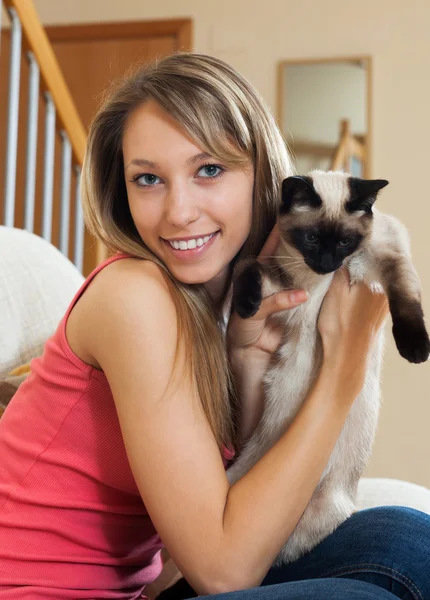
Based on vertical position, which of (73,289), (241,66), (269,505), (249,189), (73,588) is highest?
(241,66)

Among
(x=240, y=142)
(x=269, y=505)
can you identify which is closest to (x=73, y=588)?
(x=269, y=505)

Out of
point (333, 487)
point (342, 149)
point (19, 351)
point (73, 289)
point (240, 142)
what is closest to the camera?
point (240, 142)

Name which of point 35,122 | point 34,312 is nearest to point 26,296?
point 34,312

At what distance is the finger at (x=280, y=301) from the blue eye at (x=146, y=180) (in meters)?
0.30

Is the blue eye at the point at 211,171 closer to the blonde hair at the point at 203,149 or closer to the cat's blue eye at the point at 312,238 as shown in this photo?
the blonde hair at the point at 203,149

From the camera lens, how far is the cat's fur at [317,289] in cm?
127

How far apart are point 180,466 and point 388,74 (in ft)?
10.3

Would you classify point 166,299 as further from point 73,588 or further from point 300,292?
point 73,588

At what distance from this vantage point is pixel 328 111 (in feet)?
12.5

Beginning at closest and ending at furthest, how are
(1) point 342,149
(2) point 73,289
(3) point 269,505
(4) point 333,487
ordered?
1. (3) point 269,505
2. (4) point 333,487
3. (2) point 73,289
4. (1) point 342,149

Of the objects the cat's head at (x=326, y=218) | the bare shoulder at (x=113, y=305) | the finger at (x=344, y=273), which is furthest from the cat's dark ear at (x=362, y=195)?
the bare shoulder at (x=113, y=305)

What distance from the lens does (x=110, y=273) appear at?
1098mm

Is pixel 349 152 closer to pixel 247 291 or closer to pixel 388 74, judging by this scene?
pixel 388 74

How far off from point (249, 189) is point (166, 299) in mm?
276
